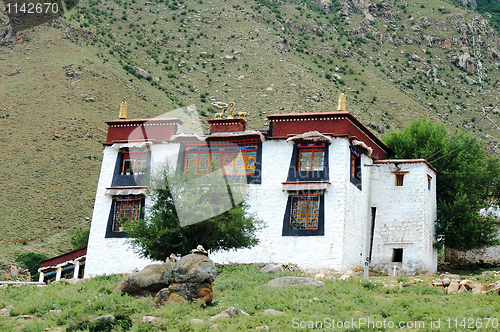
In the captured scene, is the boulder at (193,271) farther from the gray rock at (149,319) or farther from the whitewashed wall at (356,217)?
the whitewashed wall at (356,217)

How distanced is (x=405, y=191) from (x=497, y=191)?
8.41 metres

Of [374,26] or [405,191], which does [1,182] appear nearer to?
[405,191]

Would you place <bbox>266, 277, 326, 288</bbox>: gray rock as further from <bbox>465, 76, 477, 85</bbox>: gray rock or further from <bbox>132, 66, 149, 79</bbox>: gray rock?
<bbox>465, 76, 477, 85</bbox>: gray rock

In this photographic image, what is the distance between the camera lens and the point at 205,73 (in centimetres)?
7394

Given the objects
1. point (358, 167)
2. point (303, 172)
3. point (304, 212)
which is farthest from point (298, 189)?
point (358, 167)

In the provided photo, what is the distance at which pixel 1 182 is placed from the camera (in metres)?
50.8

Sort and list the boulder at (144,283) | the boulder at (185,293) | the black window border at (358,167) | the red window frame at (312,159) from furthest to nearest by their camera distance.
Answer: the black window border at (358,167)
the red window frame at (312,159)
the boulder at (144,283)
the boulder at (185,293)

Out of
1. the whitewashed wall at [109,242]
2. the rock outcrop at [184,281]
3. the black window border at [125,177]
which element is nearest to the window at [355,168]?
the whitewashed wall at [109,242]

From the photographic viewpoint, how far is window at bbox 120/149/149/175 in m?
32.2

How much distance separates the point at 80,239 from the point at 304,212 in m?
21.9

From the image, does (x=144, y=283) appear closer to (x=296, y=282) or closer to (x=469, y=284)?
(x=296, y=282)

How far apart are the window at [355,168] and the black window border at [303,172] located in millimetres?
1349

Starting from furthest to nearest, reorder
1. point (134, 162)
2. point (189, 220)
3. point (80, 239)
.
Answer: point (80, 239), point (134, 162), point (189, 220)

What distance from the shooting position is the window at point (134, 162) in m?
32.2
